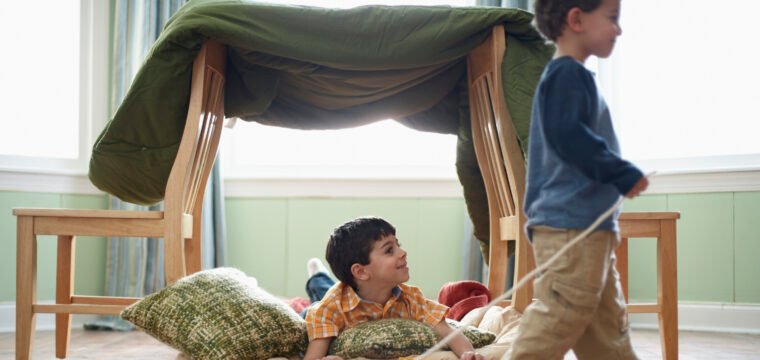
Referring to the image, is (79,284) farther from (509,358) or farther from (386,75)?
(509,358)

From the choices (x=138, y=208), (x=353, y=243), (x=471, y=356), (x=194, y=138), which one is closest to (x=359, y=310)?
(x=353, y=243)

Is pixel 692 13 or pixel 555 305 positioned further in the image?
pixel 692 13

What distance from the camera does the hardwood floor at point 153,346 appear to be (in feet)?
7.93

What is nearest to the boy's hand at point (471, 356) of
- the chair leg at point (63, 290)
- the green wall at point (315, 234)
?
the chair leg at point (63, 290)

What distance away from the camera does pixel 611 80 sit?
340 centimetres

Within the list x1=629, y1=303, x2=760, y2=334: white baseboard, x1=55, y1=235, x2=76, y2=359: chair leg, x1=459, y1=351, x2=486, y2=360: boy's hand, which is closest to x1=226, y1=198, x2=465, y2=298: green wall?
x1=629, y1=303, x2=760, y2=334: white baseboard

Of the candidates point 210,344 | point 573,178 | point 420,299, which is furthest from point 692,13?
point 210,344

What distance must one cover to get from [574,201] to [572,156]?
0.09 m

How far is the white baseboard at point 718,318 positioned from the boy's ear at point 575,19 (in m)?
2.22

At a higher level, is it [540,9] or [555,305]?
[540,9]

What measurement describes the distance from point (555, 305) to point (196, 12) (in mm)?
1173

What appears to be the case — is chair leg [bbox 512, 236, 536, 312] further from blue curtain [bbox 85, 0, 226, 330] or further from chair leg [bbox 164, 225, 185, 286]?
blue curtain [bbox 85, 0, 226, 330]

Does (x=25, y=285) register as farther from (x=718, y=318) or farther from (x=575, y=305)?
(x=718, y=318)

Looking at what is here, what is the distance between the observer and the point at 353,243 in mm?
1870
